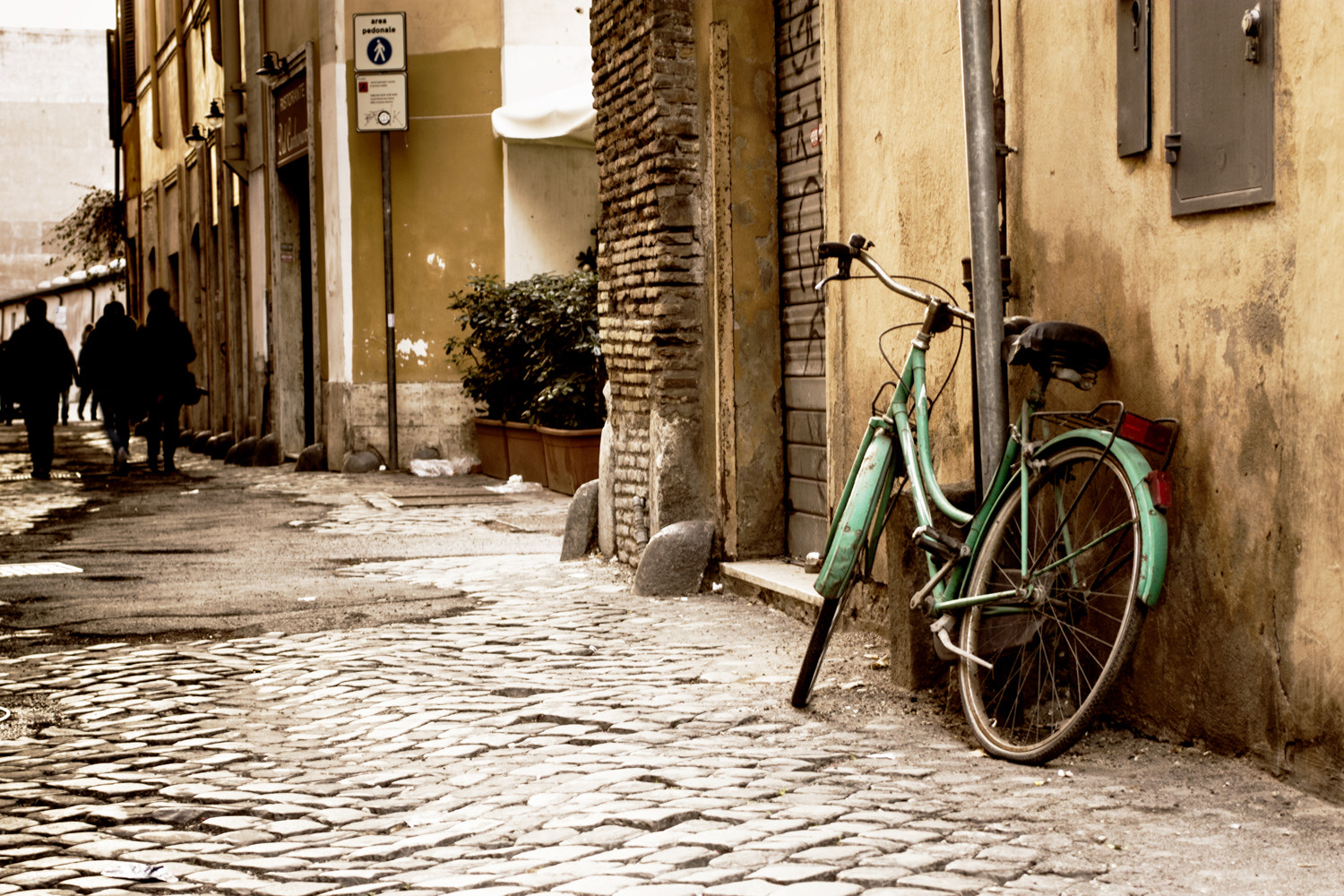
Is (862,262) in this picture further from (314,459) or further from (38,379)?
(38,379)

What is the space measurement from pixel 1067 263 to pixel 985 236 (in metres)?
0.27

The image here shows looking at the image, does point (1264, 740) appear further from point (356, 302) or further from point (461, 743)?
point (356, 302)

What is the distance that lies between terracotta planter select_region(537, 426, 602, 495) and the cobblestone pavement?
6.84 meters

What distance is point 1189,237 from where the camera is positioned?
4219mm

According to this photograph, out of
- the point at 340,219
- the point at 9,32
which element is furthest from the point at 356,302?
the point at 9,32

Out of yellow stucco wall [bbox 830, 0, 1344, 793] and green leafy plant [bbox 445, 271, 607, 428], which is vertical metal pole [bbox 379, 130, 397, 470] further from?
yellow stucco wall [bbox 830, 0, 1344, 793]

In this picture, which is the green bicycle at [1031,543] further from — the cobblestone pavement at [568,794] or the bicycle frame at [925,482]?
the cobblestone pavement at [568,794]

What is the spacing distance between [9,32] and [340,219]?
39340 millimetres

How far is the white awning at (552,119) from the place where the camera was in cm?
1500

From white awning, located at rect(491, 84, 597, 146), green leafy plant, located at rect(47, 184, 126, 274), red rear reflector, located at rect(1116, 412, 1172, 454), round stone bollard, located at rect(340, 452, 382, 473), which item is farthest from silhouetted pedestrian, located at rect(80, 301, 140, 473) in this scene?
green leafy plant, located at rect(47, 184, 126, 274)

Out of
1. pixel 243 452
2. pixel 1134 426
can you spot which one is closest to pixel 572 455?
pixel 243 452

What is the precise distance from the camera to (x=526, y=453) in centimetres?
1444

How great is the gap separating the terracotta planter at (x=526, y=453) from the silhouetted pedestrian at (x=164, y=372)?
4494 mm

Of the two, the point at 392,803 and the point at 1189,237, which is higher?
the point at 1189,237
